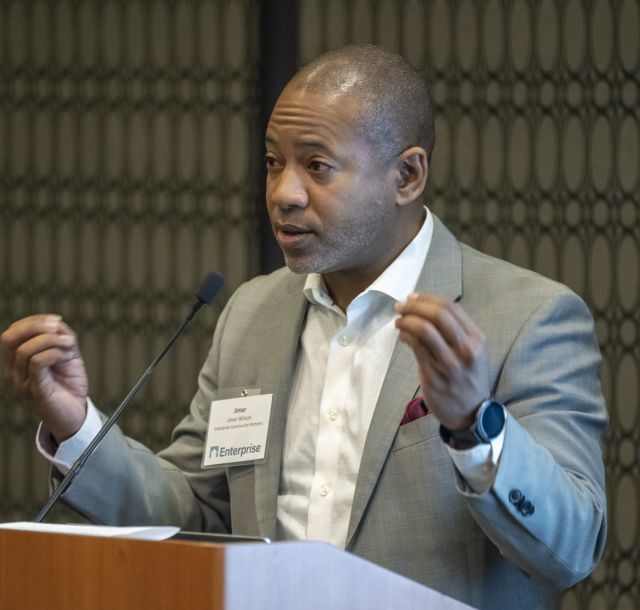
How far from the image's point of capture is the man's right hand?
2029mm

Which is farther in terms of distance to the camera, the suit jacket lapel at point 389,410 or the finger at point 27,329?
the suit jacket lapel at point 389,410

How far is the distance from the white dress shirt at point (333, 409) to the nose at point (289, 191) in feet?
0.76

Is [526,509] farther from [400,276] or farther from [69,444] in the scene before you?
[69,444]

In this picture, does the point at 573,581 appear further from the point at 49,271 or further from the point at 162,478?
the point at 49,271

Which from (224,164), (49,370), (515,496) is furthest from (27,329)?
(224,164)

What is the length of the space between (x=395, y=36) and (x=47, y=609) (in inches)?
106

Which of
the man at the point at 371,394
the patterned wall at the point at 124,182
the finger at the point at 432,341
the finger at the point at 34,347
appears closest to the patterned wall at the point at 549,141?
the patterned wall at the point at 124,182

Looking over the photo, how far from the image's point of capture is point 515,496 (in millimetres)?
1843

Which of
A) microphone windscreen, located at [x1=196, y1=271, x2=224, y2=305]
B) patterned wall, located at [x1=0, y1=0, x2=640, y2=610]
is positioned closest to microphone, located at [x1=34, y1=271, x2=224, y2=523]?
microphone windscreen, located at [x1=196, y1=271, x2=224, y2=305]

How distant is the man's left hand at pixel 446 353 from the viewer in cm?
171

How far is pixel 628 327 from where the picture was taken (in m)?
3.77

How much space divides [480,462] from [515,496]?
73mm

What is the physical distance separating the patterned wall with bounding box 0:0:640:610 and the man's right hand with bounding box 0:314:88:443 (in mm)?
1791

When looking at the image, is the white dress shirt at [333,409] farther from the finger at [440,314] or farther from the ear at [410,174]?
the finger at [440,314]
